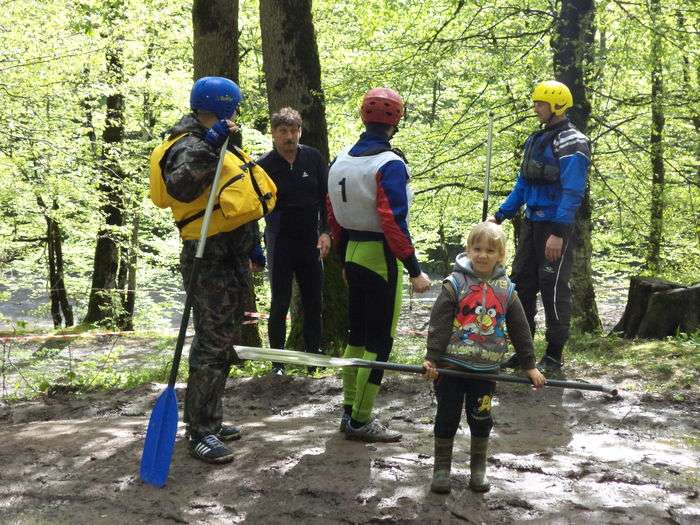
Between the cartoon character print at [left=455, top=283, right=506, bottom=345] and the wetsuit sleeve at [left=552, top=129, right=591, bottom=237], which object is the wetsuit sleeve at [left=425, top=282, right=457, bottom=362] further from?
the wetsuit sleeve at [left=552, top=129, right=591, bottom=237]

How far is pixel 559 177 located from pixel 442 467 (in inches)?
126

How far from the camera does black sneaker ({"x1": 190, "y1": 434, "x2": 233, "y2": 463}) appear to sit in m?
4.11

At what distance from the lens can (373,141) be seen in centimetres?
449

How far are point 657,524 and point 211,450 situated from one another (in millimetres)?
2420

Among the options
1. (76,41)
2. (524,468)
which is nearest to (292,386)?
(524,468)

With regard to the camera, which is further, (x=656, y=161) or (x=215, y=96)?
(x=656, y=161)

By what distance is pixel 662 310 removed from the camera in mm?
9008

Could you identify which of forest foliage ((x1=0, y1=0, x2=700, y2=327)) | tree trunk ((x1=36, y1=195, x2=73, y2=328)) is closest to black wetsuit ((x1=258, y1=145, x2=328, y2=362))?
forest foliage ((x1=0, y1=0, x2=700, y2=327))

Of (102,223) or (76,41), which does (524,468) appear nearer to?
(76,41)

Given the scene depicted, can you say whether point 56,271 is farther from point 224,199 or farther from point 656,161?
point 224,199

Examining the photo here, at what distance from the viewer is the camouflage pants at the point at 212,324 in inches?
165

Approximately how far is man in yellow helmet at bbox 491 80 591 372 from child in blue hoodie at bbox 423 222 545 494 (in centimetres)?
246

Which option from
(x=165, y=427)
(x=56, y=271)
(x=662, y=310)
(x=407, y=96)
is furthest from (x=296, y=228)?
(x=56, y=271)

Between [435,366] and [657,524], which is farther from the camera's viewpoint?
[435,366]
